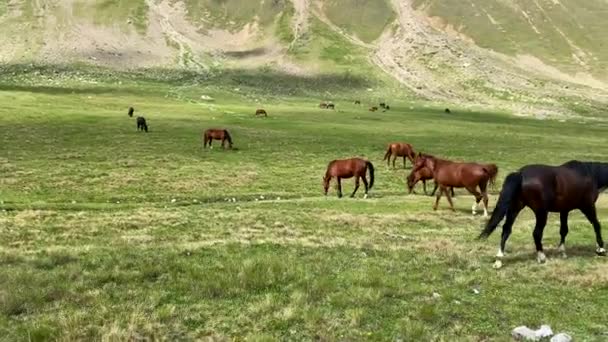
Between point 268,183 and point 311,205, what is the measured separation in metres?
8.85

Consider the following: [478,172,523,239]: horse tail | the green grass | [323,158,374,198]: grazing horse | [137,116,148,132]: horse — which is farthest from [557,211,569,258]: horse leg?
[137,116,148,132]: horse

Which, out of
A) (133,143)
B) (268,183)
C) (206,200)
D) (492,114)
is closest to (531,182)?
(206,200)

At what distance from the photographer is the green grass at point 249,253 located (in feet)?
38.2

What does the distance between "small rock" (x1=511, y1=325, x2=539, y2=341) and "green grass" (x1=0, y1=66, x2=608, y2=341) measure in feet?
0.89

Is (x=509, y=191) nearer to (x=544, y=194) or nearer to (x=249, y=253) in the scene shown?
(x=544, y=194)

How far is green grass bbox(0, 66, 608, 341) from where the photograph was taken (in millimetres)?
11656

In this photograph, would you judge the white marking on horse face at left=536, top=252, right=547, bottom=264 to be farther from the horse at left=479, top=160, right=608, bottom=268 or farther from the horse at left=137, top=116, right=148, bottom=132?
the horse at left=137, top=116, right=148, bottom=132

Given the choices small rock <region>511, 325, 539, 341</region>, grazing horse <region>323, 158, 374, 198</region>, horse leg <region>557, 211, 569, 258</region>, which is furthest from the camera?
grazing horse <region>323, 158, 374, 198</region>

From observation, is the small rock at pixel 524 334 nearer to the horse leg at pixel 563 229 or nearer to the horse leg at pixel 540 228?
the horse leg at pixel 540 228

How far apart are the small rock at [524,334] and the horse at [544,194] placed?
5113 millimetres

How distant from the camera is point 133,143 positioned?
5141cm

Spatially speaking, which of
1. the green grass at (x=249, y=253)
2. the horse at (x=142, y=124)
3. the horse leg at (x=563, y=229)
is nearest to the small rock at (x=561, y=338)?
the green grass at (x=249, y=253)

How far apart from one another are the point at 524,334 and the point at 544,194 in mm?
6534

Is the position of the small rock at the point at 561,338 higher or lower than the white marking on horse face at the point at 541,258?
higher
